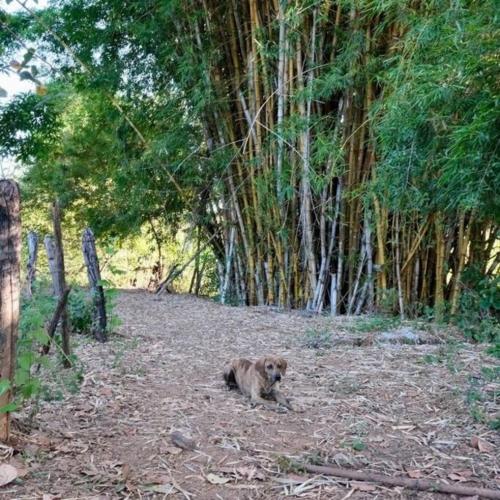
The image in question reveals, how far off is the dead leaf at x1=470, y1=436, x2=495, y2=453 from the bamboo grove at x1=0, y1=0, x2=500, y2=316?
1.78 meters

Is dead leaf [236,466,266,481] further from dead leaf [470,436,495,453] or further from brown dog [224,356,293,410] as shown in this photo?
dead leaf [470,436,495,453]

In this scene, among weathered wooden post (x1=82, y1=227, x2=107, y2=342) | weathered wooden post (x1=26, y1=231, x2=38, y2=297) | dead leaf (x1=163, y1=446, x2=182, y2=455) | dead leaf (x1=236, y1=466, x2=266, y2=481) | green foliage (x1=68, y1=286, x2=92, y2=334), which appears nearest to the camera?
dead leaf (x1=236, y1=466, x2=266, y2=481)

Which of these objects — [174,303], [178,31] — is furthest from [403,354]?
[178,31]

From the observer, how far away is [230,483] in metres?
1.85

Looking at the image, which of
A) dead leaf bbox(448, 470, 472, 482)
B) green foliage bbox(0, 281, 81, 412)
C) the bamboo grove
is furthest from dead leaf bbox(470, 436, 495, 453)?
the bamboo grove

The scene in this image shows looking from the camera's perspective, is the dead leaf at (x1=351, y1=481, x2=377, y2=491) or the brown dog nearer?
the dead leaf at (x1=351, y1=481, x2=377, y2=491)

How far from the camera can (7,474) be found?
169cm

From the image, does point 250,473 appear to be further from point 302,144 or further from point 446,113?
point 302,144

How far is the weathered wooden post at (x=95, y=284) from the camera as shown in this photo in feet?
12.0

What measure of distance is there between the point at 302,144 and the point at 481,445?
140 inches

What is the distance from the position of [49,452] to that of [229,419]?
2.54 ft

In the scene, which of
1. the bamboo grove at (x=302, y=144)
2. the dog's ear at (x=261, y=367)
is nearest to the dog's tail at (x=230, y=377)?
the dog's ear at (x=261, y=367)

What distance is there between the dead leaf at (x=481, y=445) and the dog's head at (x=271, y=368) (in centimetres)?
87

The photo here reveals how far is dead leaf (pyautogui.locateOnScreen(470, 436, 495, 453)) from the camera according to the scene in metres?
2.14
